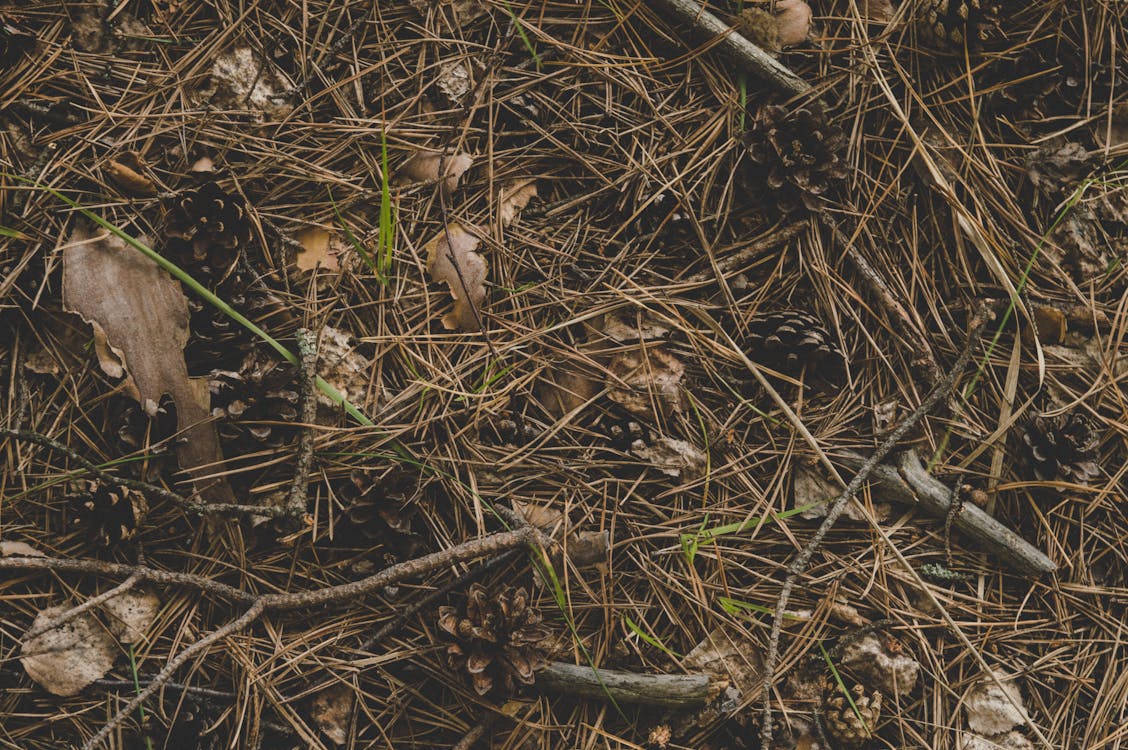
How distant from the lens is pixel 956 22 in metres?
2.09

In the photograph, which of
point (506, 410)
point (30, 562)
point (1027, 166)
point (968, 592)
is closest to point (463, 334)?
point (506, 410)

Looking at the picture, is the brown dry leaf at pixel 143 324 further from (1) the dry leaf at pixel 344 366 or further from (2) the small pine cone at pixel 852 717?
(2) the small pine cone at pixel 852 717

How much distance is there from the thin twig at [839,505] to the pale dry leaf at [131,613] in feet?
5.16

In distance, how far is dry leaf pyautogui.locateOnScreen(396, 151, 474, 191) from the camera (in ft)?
6.57

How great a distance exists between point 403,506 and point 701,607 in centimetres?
84

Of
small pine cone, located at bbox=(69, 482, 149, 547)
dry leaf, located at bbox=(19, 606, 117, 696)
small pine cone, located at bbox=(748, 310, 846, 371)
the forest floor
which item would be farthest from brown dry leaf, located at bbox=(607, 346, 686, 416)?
dry leaf, located at bbox=(19, 606, 117, 696)

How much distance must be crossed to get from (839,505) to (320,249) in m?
1.59

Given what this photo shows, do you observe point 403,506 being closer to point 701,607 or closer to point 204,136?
point 701,607

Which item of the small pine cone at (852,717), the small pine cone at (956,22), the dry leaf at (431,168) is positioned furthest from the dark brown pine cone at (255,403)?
the small pine cone at (956,22)

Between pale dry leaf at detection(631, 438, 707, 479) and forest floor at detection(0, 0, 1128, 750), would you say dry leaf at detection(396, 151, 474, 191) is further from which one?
pale dry leaf at detection(631, 438, 707, 479)

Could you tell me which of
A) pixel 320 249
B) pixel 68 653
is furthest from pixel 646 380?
pixel 68 653

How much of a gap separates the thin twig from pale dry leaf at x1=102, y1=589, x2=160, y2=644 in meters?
1.57

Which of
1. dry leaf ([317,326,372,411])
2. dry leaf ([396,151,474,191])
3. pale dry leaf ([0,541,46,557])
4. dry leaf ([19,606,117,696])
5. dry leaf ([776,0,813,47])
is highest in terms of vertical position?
dry leaf ([776,0,813,47])

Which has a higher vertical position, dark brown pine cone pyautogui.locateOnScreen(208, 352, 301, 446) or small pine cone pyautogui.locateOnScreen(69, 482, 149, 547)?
dark brown pine cone pyautogui.locateOnScreen(208, 352, 301, 446)
